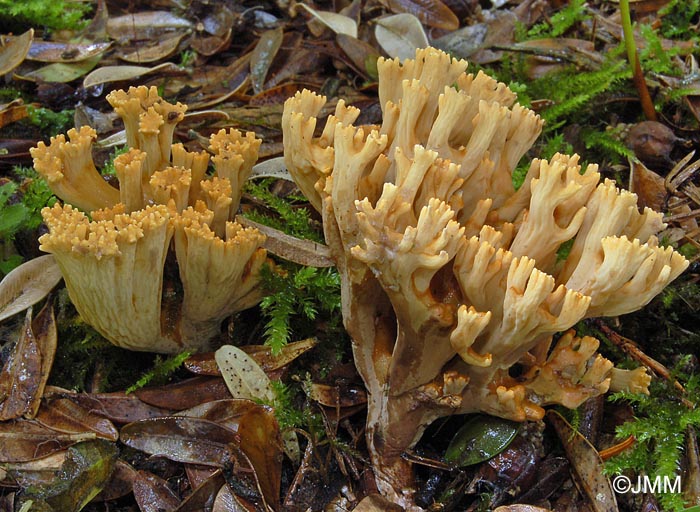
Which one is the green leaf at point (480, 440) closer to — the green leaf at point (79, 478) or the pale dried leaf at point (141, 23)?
the green leaf at point (79, 478)

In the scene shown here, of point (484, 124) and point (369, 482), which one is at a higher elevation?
point (484, 124)

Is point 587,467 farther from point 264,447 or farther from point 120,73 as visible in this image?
point 120,73

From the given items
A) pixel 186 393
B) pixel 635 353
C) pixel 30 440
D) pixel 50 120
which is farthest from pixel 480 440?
pixel 50 120

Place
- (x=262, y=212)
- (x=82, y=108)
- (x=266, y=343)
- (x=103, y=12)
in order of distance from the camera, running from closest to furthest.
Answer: (x=266, y=343)
(x=262, y=212)
(x=82, y=108)
(x=103, y=12)

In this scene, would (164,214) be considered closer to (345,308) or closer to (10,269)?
(345,308)

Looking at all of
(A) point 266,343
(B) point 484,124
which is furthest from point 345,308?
(B) point 484,124

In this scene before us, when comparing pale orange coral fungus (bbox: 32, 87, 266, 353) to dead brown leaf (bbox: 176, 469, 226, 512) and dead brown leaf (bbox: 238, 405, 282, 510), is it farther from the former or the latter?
dead brown leaf (bbox: 176, 469, 226, 512)

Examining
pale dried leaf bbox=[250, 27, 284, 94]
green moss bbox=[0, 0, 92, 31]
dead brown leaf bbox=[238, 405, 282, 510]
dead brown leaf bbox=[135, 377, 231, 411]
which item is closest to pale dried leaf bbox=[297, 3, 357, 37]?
pale dried leaf bbox=[250, 27, 284, 94]
